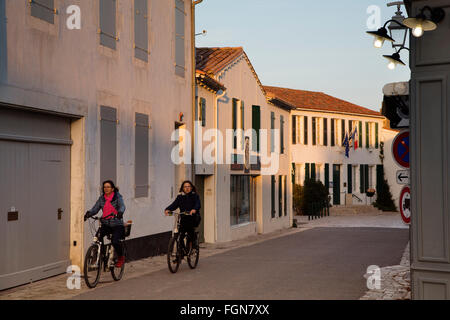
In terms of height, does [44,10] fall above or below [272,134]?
above

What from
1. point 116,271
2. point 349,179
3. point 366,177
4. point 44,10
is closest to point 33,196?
point 116,271

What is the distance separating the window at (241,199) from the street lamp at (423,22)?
54.9ft

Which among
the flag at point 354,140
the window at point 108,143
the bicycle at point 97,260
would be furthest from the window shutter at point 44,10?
the flag at point 354,140

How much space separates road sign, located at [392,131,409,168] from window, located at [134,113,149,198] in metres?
7.12

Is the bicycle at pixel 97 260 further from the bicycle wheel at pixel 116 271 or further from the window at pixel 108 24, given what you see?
the window at pixel 108 24

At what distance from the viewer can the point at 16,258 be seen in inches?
402

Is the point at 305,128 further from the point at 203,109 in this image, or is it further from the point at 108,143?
the point at 108,143

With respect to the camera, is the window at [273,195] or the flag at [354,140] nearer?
the window at [273,195]

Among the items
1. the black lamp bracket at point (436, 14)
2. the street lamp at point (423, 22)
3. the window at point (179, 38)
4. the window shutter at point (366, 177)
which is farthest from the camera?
the window shutter at point (366, 177)

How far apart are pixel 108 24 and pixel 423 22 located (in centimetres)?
792

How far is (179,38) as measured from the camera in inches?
699

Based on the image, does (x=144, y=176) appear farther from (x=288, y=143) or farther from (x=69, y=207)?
(x=288, y=143)

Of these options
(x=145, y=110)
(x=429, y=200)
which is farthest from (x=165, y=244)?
(x=429, y=200)

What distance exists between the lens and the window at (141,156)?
1479 cm
